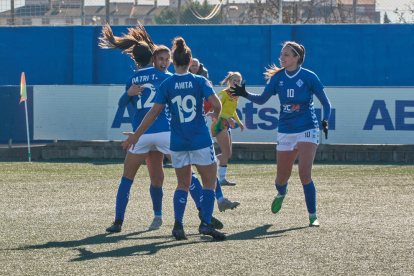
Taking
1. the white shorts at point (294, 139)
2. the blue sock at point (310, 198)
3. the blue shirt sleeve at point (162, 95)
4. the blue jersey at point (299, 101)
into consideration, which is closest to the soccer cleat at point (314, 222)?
the blue sock at point (310, 198)

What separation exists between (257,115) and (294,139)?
8.71 m

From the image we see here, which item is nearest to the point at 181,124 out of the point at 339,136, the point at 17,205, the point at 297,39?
the point at 17,205

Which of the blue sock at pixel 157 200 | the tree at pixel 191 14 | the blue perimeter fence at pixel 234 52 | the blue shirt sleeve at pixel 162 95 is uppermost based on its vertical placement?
the tree at pixel 191 14

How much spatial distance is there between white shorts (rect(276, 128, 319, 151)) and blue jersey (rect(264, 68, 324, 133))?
1.8 inches

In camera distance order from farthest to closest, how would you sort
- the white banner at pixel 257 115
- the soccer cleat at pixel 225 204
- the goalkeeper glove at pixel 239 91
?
the white banner at pixel 257 115 < the soccer cleat at pixel 225 204 < the goalkeeper glove at pixel 239 91

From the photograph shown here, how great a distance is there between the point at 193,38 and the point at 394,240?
15581mm

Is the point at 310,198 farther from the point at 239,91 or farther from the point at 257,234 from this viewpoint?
the point at 239,91

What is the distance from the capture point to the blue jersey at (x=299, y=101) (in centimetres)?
655

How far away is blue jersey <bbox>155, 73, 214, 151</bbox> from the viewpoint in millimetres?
5465

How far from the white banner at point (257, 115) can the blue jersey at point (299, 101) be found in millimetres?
8394

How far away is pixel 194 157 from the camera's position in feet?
18.2

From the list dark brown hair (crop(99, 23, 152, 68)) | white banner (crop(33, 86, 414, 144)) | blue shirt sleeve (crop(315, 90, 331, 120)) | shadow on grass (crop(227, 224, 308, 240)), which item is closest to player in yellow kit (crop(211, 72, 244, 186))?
blue shirt sleeve (crop(315, 90, 331, 120))

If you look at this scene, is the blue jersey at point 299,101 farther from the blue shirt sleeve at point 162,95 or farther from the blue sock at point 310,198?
the blue shirt sleeve at point 162,95

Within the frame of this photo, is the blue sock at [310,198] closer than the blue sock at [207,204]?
No
